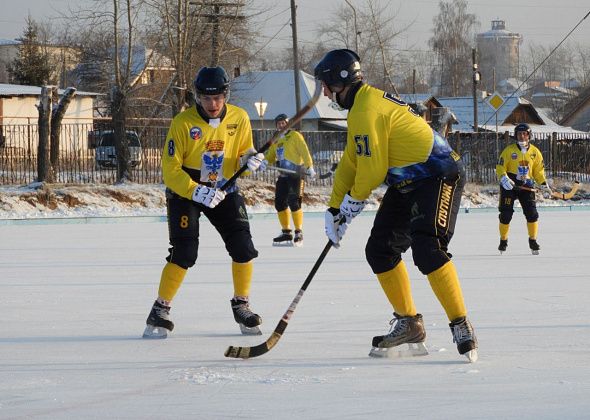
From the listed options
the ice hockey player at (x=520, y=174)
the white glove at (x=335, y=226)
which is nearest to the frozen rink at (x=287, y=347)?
the white glove at (x=335, y=226)

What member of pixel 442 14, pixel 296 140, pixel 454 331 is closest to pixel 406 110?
pixel 454 331

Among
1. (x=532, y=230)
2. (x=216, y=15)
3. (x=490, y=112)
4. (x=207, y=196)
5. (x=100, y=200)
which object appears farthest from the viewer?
(x=490, y=112)

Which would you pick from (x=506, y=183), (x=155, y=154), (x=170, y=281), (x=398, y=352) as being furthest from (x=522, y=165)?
(x=155, y=154)

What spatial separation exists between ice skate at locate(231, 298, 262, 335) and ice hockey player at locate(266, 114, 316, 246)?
6.58 m

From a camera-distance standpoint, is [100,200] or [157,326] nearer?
[157,326]

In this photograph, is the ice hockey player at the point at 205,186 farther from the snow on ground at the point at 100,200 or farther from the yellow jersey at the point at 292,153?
the snow on ground at the point at 100,200

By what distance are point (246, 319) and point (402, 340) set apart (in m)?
1.10

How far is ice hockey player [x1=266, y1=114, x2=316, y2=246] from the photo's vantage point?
12.8 metres

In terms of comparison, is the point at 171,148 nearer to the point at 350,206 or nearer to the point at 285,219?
the point at 350,206

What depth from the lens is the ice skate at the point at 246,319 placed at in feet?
19.4

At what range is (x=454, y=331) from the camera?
490 centimetres

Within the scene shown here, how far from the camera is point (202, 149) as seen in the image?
6.02 metres

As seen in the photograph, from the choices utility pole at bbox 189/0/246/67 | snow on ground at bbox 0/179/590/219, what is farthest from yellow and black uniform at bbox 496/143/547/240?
utility pole at bbox 189/0/246/67

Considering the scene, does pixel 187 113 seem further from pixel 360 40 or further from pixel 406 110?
pixel 360 40
